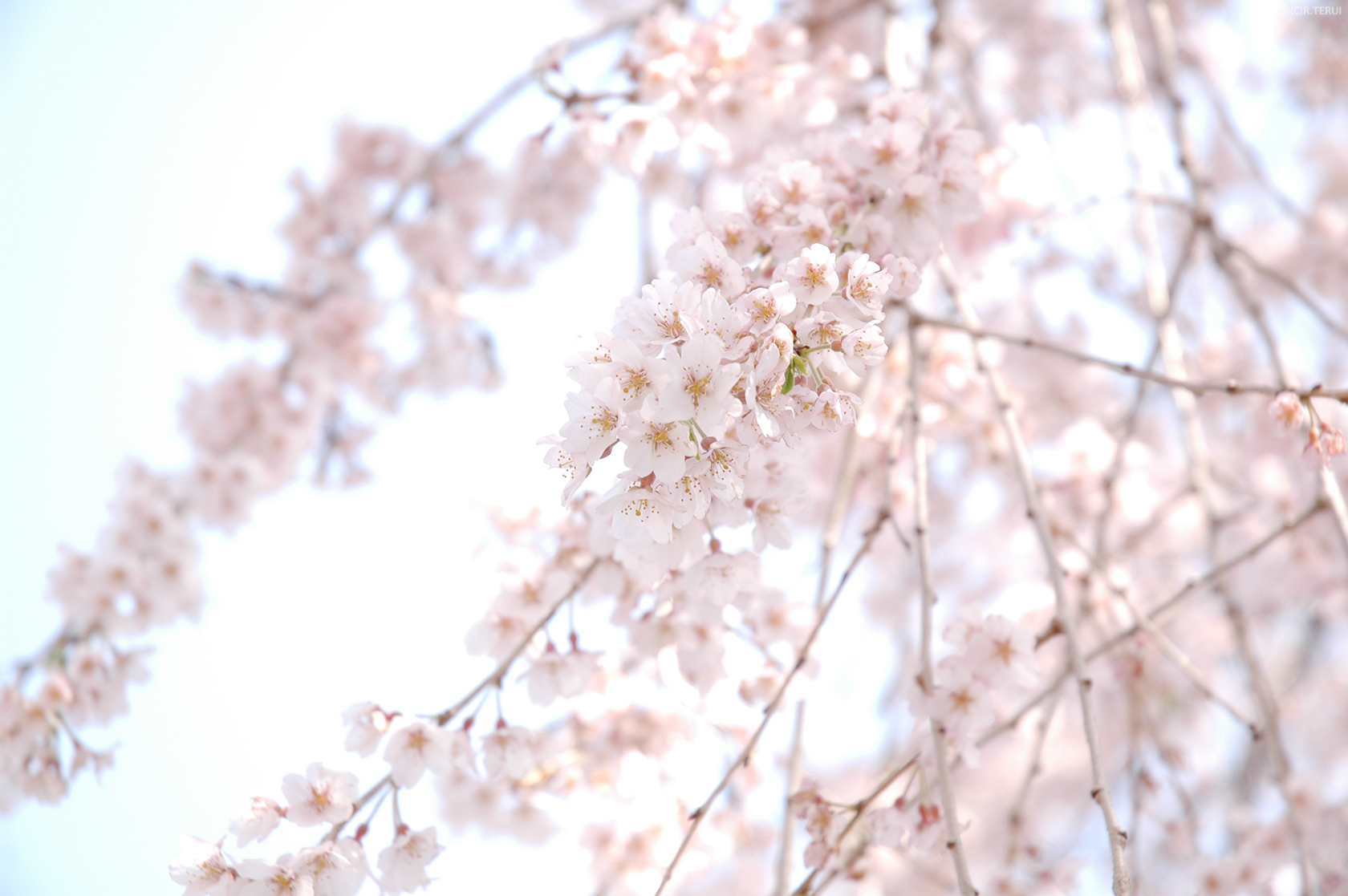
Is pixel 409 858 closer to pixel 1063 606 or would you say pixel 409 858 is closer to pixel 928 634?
pixel 928 634

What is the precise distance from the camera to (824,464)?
1.94 metres

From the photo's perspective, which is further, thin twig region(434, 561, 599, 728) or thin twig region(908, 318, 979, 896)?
thin twig region(434, 561, 599, 728)

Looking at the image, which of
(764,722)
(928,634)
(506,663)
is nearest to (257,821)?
(506,663)

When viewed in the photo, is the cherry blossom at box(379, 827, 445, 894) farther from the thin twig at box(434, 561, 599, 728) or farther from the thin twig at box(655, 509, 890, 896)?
the thin twig at box(655, 509, 890, 896)

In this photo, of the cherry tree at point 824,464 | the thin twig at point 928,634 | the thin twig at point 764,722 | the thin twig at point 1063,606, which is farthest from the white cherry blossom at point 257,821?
the thin twig at point 1063,606

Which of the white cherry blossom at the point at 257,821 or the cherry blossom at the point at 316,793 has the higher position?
the cherry blossom at the point at 316,793

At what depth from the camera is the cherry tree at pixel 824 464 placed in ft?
2.55

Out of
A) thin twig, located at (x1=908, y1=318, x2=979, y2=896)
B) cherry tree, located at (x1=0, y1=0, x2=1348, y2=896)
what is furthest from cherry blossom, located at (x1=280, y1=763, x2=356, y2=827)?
thin twig, located at (x1=908, y1=318, x2=979, y2=896)

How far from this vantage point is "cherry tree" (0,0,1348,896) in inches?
30.6

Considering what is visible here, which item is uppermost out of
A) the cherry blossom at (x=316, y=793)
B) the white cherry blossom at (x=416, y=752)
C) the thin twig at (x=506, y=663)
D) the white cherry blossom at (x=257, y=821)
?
the thin twig at (x=506, y=663)

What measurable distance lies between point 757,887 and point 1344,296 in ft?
6.87

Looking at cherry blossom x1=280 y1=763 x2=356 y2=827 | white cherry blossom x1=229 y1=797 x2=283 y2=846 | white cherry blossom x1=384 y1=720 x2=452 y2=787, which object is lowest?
white cherry blossom x1=229 y1=797 x2=283 y2=846

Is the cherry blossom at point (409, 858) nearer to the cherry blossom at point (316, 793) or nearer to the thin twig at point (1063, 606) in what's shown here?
the cherry blossom at point (316, 793)

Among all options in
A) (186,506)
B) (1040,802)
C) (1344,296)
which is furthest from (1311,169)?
(186,506)
